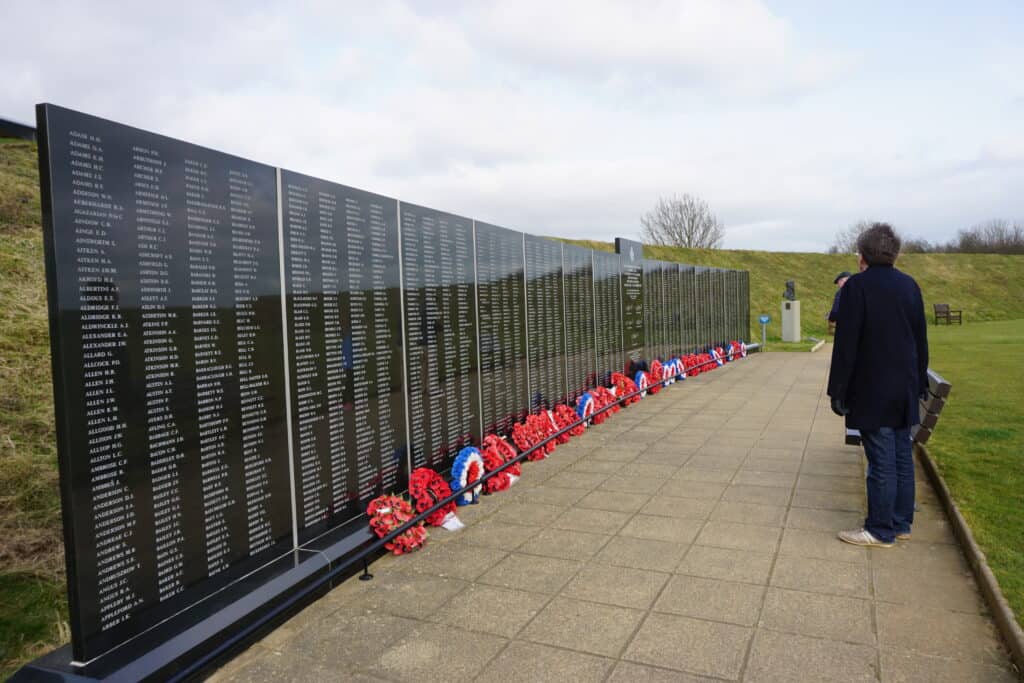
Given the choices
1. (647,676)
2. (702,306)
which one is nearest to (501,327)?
(647,676)

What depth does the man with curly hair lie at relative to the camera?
4.11 m

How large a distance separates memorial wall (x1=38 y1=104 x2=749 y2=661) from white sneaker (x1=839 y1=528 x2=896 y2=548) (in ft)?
9.46

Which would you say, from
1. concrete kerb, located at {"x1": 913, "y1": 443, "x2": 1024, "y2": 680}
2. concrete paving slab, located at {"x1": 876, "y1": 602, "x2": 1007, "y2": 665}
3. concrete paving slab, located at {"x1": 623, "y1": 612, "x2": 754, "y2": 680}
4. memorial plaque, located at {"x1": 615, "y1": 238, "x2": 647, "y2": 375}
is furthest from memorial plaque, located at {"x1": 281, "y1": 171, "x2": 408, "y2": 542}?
memorial plaque, located at {"x1": 615, "y1": 238, "x2": 647, "y2": 375}

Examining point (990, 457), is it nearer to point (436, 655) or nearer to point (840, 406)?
point (840, 406)

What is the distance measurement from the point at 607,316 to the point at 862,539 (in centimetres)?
593

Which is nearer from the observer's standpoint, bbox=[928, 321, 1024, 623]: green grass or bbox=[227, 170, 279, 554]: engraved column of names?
bbox=[227, 170, 279, 554]: engraved column of names

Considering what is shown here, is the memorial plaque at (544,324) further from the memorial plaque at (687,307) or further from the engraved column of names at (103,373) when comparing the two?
the memorial plaque at (687,307)

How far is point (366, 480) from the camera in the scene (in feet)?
14.6

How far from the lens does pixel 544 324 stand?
7.73 m

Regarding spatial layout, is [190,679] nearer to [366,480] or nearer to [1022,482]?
[366,480]

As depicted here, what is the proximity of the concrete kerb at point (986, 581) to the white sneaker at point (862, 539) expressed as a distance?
0.42 meters

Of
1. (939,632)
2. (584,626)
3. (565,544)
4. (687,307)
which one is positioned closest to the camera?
(939,632)

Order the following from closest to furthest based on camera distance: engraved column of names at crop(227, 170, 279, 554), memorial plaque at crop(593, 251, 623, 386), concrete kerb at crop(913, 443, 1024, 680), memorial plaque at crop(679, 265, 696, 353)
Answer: concrete kerb at crop(913, 443, 1024, 680), engraved column of names at crop(227, 170, 279, 554), memorial plaque at crop(593, 251, 623, 386), memorial plaque at crop(679, 265, 696, 353)

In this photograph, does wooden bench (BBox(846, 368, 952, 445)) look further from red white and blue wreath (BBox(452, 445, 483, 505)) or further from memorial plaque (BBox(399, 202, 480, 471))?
memorial plaque (BBox(399, 202, 480, 471))
